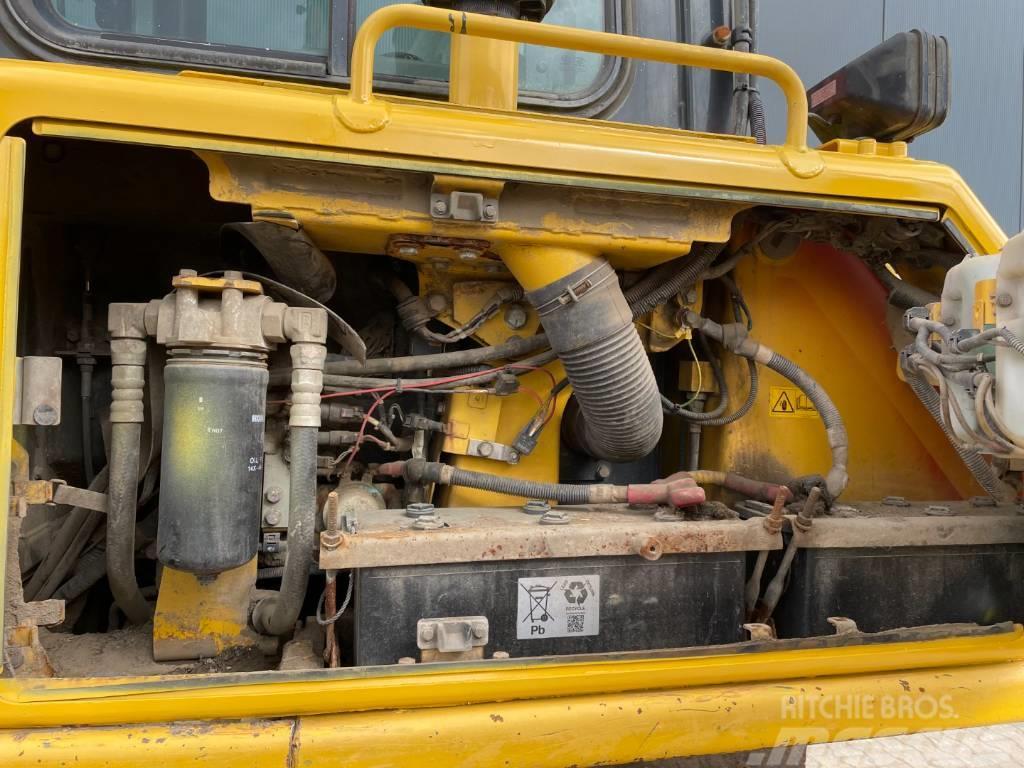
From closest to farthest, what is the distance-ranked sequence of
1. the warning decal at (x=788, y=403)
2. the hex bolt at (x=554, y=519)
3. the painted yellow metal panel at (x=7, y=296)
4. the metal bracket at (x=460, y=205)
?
the painted yellow metal panel at (x=7, y=296) < the metal bracket at (x=460, y=205) < the hex bolt at (x=554, y=519) < the warning decal at (x=788, y=403)

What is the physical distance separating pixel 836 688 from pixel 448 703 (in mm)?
779

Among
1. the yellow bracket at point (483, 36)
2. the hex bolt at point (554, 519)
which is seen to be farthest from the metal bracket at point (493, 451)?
the yellow bracket at point (483, 36)

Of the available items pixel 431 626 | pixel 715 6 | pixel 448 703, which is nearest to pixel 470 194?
pixel 431 626

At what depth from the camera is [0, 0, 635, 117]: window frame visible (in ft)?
5.18

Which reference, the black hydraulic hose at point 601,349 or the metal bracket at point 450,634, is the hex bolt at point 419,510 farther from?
the black hydraulic hose at point 601,349

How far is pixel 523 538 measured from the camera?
1.46 meters

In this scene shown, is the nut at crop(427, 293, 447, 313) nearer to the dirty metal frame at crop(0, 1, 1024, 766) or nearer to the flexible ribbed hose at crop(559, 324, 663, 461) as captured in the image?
the flexible ribbed hose at crop(559, 324, 663, 461)

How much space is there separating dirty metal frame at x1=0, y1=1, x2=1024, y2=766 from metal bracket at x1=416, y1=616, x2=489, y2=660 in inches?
2.5

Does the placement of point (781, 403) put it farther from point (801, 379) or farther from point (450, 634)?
point (450, 634)

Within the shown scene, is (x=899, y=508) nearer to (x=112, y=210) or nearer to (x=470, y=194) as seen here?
(x=470, y=194)

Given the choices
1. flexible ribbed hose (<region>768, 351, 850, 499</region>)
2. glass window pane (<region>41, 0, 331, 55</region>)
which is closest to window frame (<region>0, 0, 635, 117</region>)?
glass window pane (<region>41, 0, 331, 55</region>)

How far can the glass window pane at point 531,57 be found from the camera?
70.6 inches

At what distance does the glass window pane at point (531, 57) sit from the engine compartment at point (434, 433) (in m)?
0.48

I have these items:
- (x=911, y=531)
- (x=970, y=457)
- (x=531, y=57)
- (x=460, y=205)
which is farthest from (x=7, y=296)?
(x=970, y=457)
